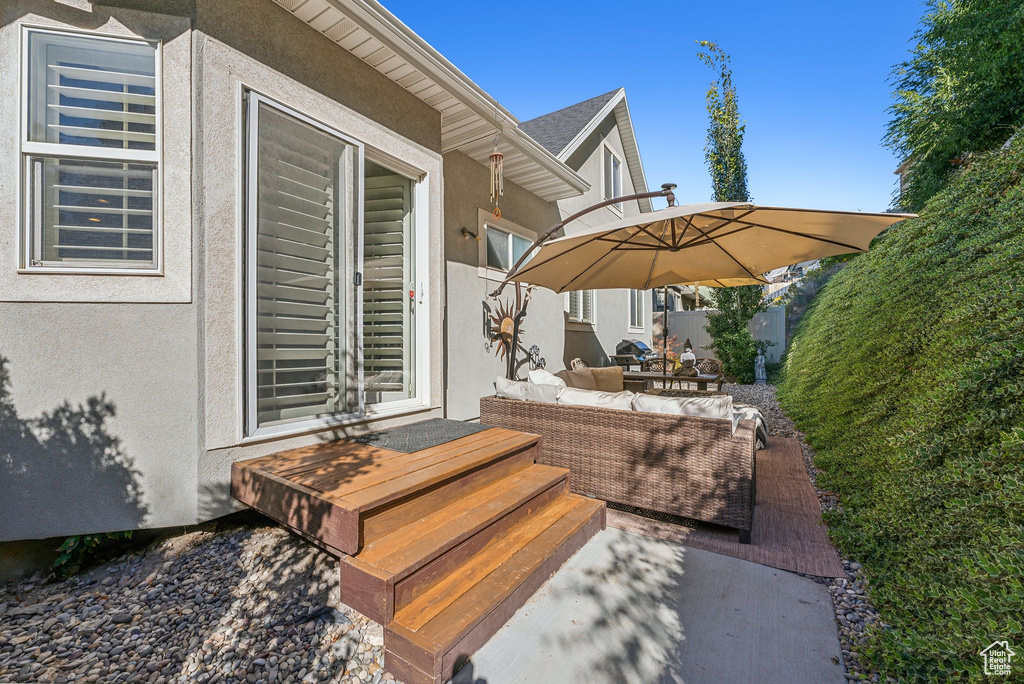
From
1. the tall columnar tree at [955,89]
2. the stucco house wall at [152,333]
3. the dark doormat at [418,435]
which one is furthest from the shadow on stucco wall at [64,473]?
the tall columnar tree at [955,89]

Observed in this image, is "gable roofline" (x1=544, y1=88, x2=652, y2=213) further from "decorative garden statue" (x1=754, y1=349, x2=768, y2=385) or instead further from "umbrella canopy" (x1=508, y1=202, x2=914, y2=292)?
"decorative garden statue" (x1=754, y1=349, x2=768, y2=385)

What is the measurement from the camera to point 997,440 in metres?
2.02

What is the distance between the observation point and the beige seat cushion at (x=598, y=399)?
153 inches

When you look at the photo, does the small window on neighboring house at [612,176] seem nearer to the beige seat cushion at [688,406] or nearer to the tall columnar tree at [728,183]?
the tall columnar tree at [728,183]

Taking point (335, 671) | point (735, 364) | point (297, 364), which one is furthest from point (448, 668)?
point (735, 364)

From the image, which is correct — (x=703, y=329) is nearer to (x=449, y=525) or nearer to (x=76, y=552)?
(x=449, y=525)

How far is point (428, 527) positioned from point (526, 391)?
208 centimetres

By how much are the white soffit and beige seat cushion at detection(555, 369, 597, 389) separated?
9.87 ft

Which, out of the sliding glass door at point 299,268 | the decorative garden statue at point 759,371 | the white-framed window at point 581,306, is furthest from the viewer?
the decorative garden statue at point 759,371

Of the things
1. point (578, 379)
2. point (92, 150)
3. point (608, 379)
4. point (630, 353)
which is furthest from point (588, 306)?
point (92, 150)

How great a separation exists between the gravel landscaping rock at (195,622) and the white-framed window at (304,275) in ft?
3.00

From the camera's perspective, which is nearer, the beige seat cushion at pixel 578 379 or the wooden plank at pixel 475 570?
the wooden plank at pixel 475 570

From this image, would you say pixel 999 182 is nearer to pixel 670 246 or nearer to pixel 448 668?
pixel 670 246

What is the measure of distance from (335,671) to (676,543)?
8.09ft
